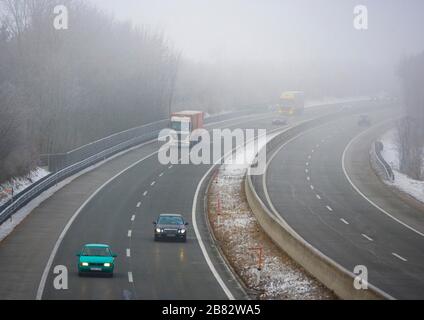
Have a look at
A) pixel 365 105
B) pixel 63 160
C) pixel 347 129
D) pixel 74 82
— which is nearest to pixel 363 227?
pixel 63 160

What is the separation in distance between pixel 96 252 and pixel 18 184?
22799mm

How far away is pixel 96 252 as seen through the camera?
2892 centimetres

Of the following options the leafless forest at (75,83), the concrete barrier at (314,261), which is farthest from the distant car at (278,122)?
the concrete barrier at (314,261)

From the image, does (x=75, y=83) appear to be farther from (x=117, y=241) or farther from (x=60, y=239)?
(x=117, y=241)

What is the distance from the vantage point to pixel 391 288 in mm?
27328

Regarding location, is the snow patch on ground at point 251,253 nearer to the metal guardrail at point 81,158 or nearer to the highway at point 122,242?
the highway at point 122,242

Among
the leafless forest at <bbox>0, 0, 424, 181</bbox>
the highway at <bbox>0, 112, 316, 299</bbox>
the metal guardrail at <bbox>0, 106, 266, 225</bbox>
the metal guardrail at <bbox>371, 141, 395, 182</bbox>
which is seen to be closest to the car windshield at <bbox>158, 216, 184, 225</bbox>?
the highway at <bbox>0, 112, 316, 299</bbox>

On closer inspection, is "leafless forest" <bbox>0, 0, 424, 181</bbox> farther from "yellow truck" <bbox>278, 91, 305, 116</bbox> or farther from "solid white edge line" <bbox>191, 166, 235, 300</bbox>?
"solid white edge line" <bbox>191, 166, 235, 300</bbox>

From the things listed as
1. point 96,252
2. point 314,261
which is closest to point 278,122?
point 314,261

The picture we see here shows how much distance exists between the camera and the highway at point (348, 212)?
3199 cm

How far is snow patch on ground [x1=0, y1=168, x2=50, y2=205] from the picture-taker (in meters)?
46.1

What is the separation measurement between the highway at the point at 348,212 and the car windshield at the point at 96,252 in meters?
9.59

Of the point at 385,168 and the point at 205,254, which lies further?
the point at 385,168

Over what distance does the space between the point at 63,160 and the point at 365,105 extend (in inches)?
4107
